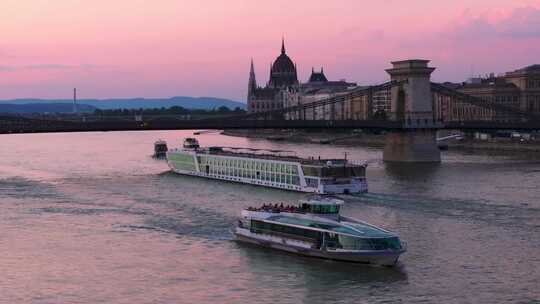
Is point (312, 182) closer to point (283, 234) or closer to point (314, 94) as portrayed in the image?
point (283, 234)

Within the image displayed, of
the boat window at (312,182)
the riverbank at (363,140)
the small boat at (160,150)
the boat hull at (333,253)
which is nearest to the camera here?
the boat hull at (333,253)

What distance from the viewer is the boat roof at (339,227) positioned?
2577 cm

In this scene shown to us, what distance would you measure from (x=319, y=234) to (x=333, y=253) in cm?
75

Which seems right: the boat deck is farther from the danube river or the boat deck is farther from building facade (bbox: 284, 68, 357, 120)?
building facade (bbox: 284, 68, 357, 120)

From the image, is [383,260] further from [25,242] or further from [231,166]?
[231,166]

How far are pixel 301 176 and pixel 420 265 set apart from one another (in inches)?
734

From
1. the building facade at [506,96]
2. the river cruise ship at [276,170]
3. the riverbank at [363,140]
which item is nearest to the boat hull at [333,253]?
the river cruise ship at [276,170]

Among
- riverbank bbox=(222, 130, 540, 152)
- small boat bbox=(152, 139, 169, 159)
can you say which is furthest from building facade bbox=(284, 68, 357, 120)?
small boat bbox=(152, 139, 169, 159)

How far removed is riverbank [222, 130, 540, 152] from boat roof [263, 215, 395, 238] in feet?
168

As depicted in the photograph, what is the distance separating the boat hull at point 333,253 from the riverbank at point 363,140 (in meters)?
51.0

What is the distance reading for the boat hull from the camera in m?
25.4

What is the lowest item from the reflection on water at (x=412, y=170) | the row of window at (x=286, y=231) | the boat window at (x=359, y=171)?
the reflection on water at (x=412, y=170)

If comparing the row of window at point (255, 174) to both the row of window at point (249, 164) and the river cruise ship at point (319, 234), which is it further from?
the river cruise ship at point (319, 234)

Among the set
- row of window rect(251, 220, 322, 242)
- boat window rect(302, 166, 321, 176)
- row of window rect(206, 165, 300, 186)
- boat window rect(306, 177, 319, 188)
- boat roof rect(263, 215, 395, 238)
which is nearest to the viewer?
boat roof rect(263, 215, 395, 238)
